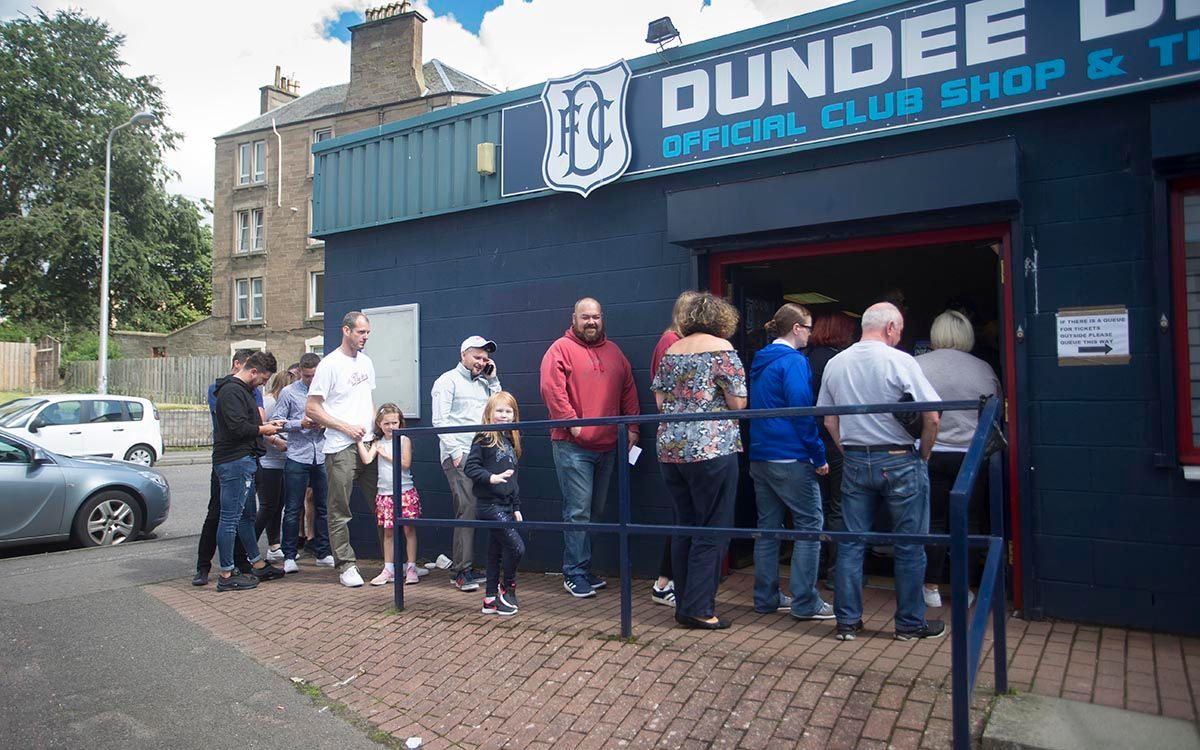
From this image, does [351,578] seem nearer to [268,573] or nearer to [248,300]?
[268,573]

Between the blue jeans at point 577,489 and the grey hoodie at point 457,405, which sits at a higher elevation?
the grey hoodie at point 457,405

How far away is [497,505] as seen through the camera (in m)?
5.52

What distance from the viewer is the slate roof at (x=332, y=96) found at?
33281mm

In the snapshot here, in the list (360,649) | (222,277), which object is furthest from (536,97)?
(222,277)

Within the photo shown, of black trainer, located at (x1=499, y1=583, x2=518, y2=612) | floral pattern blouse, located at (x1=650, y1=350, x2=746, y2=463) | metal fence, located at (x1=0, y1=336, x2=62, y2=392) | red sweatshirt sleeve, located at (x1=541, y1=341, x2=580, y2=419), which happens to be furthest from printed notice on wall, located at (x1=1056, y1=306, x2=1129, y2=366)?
metal fence, located at (x1=0, y1=336, x2=62, y2=392)

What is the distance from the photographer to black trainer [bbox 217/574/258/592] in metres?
6.59

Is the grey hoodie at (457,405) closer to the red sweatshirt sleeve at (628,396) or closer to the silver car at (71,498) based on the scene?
the red sweatshirt sleeve at (628,396)

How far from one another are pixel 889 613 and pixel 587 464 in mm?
2134

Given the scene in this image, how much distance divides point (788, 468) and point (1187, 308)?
2252 mm

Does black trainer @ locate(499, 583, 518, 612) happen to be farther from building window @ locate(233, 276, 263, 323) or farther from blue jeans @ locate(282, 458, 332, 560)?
building window @ locate(233, 276, 263, 323)

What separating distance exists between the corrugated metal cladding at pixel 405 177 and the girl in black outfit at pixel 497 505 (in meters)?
2.56

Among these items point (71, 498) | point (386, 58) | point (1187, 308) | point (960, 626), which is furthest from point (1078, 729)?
point (386, 58)

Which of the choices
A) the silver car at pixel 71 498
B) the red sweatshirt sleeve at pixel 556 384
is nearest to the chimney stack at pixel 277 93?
the silver car at pixel 71 498

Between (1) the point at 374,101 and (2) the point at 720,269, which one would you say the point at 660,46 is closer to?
(2) the point at 720,269
